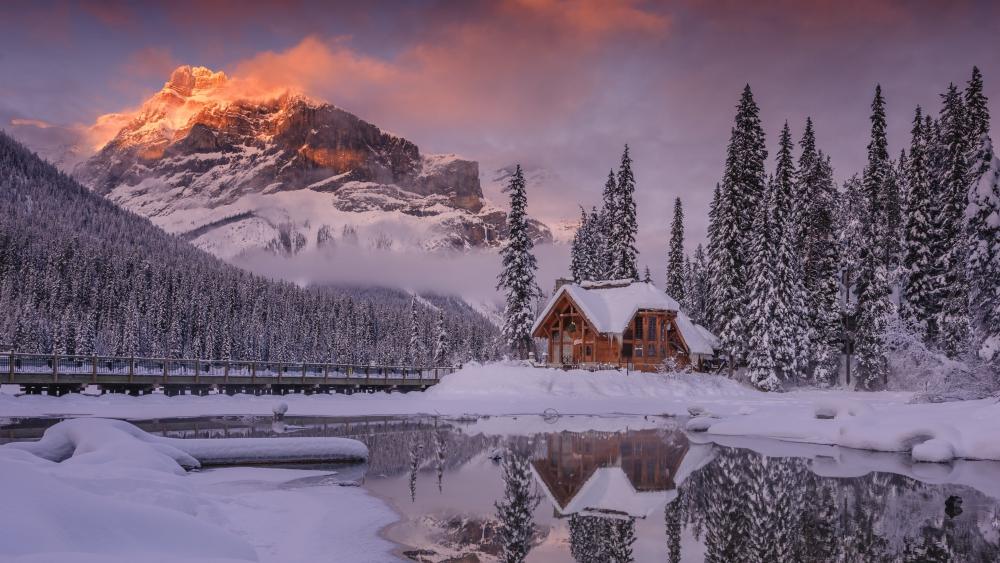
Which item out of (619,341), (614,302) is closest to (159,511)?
(619,341)

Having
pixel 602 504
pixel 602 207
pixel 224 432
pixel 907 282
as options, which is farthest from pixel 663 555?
pixel 602 207

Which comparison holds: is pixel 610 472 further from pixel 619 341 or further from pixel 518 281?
pixel 518 281

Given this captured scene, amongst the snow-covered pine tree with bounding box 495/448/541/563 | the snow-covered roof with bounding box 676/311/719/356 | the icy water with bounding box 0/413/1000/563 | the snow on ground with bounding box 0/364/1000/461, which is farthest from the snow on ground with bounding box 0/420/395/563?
the snow-covered roof with bounding box 676/311/719/356

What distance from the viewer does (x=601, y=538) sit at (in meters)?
9.82

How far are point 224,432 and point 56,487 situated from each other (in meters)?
19.2

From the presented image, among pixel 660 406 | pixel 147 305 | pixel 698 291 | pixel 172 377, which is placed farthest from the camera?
pixel 147 305

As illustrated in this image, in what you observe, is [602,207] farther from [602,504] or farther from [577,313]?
[602,504]

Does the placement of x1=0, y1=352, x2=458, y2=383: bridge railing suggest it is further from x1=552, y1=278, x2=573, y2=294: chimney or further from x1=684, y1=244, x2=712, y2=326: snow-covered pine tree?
x1=684, y1=244, x2=712, y2=326: snow-covered pine tree

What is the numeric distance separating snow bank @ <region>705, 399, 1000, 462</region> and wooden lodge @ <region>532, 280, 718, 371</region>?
20.5 metres

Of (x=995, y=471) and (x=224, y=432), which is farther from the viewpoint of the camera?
(x=224, y=432)

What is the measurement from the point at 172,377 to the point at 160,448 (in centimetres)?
2554

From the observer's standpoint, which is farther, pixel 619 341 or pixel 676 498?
pixel 619 341

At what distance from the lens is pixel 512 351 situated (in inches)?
2283

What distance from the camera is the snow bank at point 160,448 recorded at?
1164 centimetres
